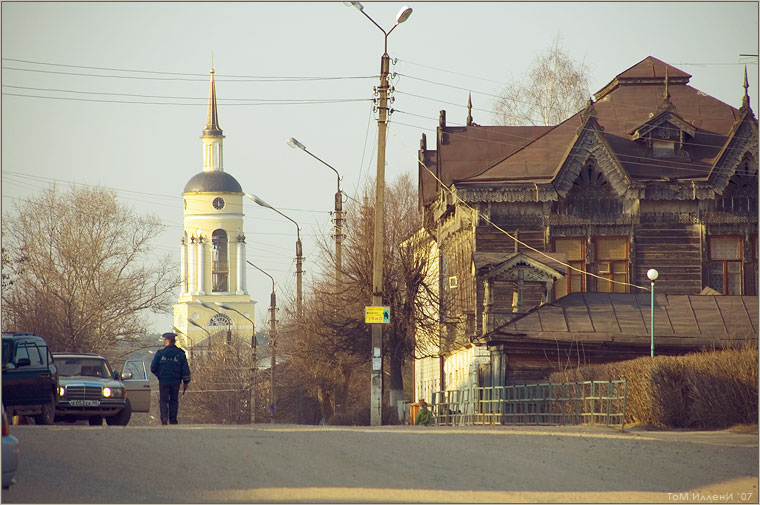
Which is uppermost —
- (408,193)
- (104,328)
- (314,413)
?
(408,193)

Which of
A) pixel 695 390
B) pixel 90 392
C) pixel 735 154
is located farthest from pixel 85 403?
pixel 735 154

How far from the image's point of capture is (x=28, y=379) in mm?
21750

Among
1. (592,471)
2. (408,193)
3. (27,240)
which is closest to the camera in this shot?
(592,471)

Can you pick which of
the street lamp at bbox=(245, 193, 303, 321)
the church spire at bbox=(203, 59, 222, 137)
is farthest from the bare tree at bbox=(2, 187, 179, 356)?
the church spire at bbox=(203, 59, 222, 137)

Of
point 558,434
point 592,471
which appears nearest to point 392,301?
point 558,434

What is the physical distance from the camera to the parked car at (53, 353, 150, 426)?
23.9 m

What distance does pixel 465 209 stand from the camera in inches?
1656

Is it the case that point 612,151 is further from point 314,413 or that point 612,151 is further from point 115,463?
point 115,463

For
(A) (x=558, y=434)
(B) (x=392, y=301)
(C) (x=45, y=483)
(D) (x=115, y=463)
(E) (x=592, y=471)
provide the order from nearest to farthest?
(C) (x=45, y=483), (D) (x=115, y=463), (E) (x=592, y=471), (A) (x=558, y=434), (B) (x=392, y=301)

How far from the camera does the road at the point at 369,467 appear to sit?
1336 centimetres

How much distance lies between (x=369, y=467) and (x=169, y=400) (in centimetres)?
1023

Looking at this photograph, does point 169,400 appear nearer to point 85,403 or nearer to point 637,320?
point 85,403

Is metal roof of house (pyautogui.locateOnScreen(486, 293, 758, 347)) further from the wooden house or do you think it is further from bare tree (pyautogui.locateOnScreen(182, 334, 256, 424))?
bare tree (pyautogui.locateOnScreen(182, 334, 256, 424))

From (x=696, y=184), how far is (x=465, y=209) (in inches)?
320
